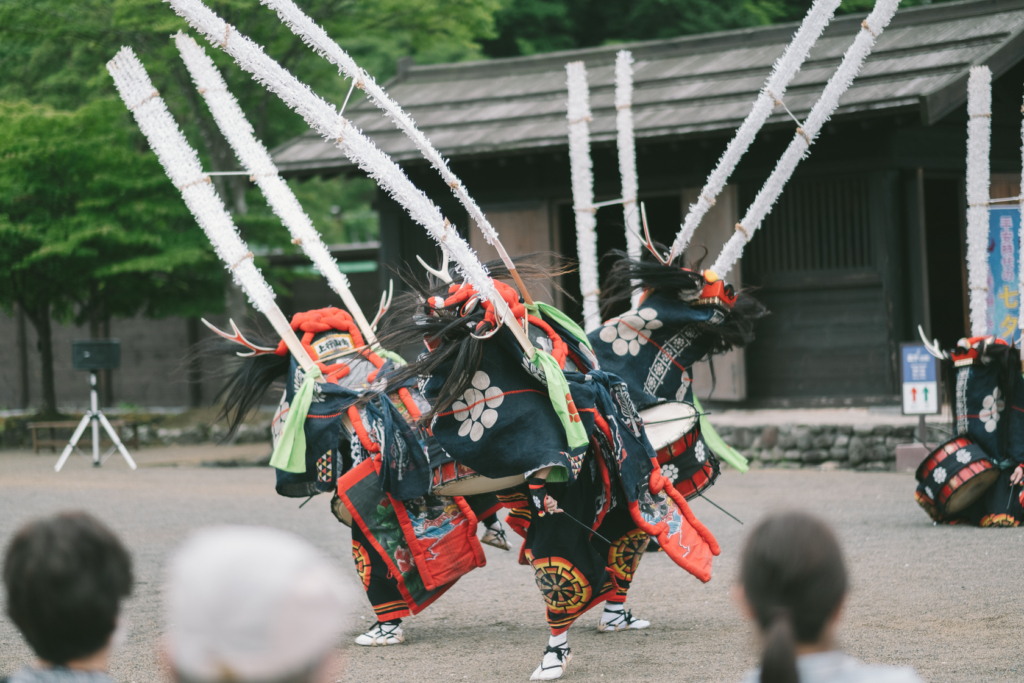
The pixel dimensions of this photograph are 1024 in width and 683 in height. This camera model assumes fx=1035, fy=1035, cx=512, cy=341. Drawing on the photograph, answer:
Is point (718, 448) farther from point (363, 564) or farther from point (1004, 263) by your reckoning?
point (1004, 263)

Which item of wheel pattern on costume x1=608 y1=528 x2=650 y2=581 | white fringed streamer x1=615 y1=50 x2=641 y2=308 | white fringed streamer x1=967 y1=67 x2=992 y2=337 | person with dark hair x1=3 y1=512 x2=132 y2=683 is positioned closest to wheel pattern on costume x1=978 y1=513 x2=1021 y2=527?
white fringed streamer x1=967 y1=67 x2=992 y2=337

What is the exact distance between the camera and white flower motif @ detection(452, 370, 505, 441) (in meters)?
3.81

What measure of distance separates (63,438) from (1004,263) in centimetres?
1168

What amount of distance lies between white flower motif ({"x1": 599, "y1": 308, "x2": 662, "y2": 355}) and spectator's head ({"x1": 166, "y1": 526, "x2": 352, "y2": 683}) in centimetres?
385

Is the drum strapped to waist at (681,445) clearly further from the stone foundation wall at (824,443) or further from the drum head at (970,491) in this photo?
the stone foundation wall at (824,443)

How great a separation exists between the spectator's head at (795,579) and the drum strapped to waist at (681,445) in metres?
3.03

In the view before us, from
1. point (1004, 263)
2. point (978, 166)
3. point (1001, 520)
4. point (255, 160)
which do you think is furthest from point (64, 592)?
point (1004, 263)

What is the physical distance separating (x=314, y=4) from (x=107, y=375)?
24.4 feet

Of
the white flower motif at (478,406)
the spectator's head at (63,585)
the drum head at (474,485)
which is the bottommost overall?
the drum head at (474,485)

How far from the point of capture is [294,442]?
4629 mm

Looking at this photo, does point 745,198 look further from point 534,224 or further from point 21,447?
point 21,447

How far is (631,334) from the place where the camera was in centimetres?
506

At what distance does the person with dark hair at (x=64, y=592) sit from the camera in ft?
5.08

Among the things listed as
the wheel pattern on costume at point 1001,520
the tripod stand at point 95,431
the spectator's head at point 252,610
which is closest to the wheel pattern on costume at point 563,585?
the spectator's head at point 252,610
